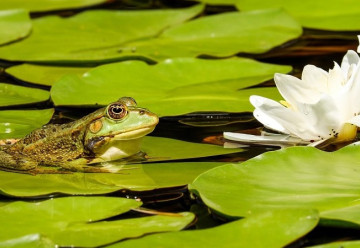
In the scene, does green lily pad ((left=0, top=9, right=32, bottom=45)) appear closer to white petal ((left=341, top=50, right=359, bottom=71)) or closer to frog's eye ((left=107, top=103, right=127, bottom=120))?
frog's eye ((left=107, top=103, right=127, bottom=120))

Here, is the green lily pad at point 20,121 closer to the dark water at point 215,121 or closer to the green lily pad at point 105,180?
the dark water at point 215,121

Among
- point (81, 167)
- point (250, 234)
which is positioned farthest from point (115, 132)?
point (250, 234)

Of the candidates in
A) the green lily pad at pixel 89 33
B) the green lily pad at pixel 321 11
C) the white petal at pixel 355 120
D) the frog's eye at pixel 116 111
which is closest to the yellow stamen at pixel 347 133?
the white petal at pixel 355 120

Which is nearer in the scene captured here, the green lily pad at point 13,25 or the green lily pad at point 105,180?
the green lily pad at point 105,180

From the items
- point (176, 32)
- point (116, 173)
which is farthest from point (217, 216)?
point (176, 32)

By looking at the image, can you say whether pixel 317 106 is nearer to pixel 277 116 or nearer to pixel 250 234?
pixel 277 116
